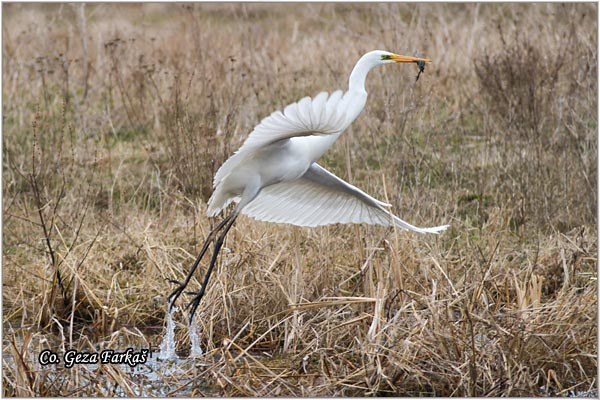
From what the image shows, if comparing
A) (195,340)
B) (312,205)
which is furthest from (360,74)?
(195,340)

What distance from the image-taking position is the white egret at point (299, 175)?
146 inches

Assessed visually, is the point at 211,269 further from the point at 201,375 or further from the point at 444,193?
the point at 444,193

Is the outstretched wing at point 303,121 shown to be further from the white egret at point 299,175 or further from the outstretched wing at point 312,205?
the outstretched wing at point 312,205

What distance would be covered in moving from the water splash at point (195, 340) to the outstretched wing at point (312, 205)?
2.65 ft

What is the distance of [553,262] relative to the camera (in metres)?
5.31

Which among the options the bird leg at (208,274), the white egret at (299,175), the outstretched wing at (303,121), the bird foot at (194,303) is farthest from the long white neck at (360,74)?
the bird foot at (194,303)

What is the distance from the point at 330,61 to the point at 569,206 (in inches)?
125

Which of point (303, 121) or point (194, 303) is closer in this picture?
point (303, 121)

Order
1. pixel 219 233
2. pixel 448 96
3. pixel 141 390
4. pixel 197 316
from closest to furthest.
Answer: pixel 141 390 → pixel 197 316 → pixel 219 233 → pixel 448 96

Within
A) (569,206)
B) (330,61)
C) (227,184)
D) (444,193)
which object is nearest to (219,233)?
(227,184)

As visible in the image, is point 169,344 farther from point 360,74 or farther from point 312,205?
point 360,74

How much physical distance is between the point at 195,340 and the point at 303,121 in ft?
4.54

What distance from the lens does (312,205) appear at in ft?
16.7

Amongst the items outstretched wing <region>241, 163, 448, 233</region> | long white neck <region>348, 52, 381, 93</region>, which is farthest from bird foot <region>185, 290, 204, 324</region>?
long white neck <region>348, 52, 381, 93</region>
